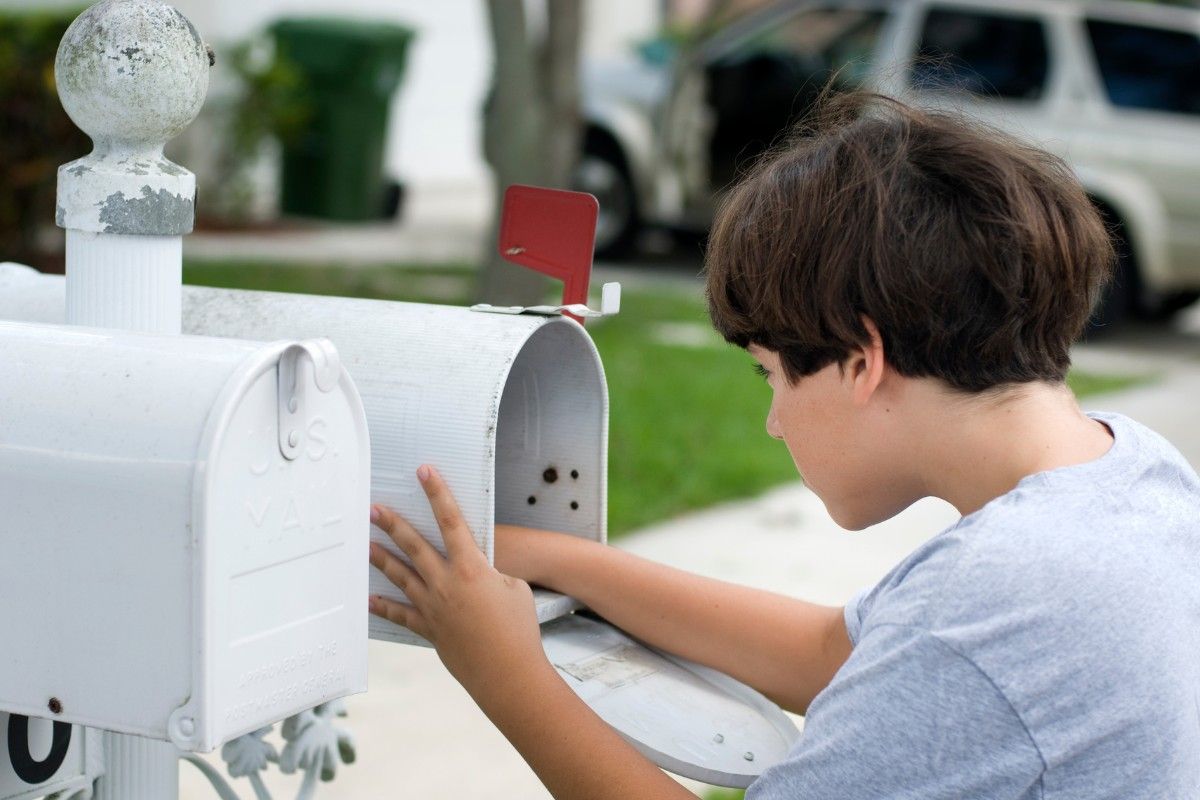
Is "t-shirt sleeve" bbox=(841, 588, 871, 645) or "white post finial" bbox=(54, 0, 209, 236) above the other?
"white post finial" bbox=(54, 0, 209, 236)

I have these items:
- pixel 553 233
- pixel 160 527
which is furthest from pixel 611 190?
pixel 160 527

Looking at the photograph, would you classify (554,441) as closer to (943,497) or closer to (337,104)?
(943,497)

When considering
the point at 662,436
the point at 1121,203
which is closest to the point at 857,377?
the point at 662,436

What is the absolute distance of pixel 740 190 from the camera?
148 cm

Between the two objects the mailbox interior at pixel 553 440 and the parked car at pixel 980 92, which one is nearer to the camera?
the mailbox interior at pixel 553 440

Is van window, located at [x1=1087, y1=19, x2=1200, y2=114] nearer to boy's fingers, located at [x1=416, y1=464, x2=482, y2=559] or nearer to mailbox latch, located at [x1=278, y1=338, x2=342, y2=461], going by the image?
boy's fingers, located at [x1=416, y1=464, x2=482, y2=559]

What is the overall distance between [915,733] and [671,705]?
0.40 metres

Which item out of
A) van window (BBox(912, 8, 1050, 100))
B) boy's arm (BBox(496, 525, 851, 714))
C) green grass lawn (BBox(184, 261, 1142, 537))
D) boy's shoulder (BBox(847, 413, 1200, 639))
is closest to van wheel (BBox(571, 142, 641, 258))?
green grass lawn (BBox(184, 261, 1142, 537))

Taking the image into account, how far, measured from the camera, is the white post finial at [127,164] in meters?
1.34

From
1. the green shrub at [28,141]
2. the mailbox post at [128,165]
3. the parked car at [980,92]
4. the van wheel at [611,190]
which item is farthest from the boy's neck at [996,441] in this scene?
the van wheel at [611,190]

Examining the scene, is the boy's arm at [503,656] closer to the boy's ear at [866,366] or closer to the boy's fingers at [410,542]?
the boy's fingers at [410,542]

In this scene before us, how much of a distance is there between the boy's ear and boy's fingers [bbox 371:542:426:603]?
0.46 meters

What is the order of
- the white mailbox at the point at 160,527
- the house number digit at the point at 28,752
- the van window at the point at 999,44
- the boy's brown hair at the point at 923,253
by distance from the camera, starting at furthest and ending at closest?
the van window at the point at 999,44 → the house number digit at the point at 28,752 → the boy's brown hair at the point at 923,253 → the white mailbox at the point at 160,527

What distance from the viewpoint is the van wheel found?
30.8 feet
